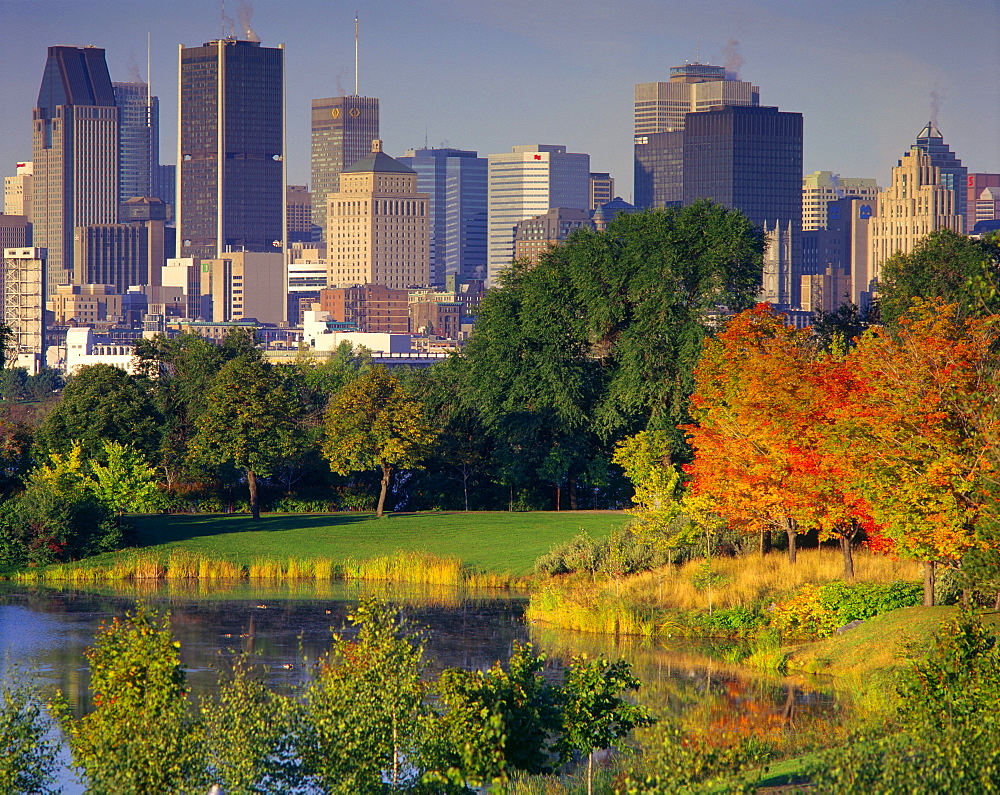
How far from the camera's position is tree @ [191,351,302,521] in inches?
2276

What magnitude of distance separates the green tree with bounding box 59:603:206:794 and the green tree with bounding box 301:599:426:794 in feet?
5.50

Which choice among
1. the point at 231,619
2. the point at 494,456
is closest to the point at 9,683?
the point at 231,619

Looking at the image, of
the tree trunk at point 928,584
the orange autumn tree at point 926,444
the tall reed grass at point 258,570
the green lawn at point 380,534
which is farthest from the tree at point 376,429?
the tree trunk at point 928,584

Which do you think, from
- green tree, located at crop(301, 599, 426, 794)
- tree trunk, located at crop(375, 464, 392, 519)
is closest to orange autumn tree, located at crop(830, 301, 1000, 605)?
green tree, located at crop(301, 599, 426, 794)

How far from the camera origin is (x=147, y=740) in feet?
57.6

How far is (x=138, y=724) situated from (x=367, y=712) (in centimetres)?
300

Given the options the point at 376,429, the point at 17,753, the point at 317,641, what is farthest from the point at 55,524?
the point at 17,753

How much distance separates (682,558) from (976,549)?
14.7m

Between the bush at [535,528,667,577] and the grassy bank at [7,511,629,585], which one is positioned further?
the grassy bank at [7,511,629,585]

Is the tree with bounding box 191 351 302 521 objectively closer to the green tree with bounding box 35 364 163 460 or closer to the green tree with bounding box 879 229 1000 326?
the green tree with bounding box 35 364 163 460

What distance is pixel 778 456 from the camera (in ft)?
124

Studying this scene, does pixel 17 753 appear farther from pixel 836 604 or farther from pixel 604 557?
pixel 604 557

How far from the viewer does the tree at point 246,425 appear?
57.8 metres

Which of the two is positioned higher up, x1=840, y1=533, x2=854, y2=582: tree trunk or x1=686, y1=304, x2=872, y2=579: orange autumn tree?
x1=686, y1=304, x2=872, y2=579: orange autumn tree
